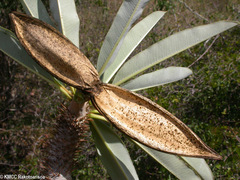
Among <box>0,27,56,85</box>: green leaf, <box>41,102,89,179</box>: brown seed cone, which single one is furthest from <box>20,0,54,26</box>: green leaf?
<box>41,102,89,179</box>: brown seed cone

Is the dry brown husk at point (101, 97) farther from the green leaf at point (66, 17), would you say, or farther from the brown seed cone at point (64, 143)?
the green leaf at point (66, 17)

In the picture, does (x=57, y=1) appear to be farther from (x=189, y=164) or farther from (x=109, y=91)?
(x=189, y=164)

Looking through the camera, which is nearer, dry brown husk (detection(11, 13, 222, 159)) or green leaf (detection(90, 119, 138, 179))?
dry brown husk (detection(11, 13, 222, 159))

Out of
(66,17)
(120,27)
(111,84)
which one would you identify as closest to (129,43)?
(120,27)

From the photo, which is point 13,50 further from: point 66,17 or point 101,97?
point 101,97

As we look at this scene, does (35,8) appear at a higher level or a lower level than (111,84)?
higher

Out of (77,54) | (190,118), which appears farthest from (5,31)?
(190,118)

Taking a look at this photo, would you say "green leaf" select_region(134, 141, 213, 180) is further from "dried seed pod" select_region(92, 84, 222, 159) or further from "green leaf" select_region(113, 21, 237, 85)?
"green leaf" select_region(113, 21, 237, 85)
